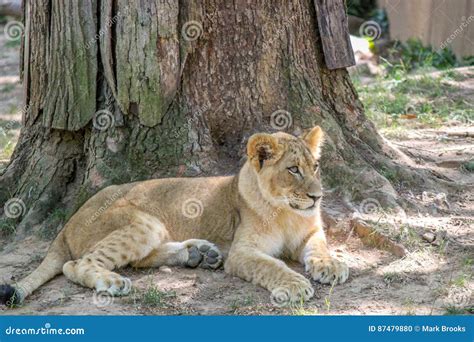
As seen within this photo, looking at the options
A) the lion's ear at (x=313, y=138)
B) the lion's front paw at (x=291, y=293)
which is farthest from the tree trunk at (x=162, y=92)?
the lion's front paw at (x=291, y=293)

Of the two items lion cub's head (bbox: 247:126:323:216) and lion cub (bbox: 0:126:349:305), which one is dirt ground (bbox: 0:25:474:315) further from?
lion cub's head (bbox: 247:126:323:216)

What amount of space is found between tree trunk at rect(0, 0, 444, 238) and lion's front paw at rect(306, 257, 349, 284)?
977 millimetres

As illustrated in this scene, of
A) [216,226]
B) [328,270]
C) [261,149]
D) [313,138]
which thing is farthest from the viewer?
[216,226]

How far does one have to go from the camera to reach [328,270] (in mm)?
5492

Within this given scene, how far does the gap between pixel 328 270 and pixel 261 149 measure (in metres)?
0.91

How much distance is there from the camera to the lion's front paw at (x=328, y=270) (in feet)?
17.9

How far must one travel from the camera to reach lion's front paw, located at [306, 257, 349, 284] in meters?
5.46

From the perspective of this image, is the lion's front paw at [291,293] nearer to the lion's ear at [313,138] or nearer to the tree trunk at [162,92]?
the lion's ear at [313,138]

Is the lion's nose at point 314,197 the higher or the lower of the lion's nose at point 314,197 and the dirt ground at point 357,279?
the higher

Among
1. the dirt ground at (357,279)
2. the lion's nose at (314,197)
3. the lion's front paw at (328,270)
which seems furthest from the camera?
the lion's nose at (314,197)

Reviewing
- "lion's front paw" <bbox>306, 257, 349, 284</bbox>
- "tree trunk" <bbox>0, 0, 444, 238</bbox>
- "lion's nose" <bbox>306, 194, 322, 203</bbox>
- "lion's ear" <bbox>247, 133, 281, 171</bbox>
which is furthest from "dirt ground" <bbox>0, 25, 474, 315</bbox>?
"lion's ear" <bbox>247, 133, 281, 171</bbox>

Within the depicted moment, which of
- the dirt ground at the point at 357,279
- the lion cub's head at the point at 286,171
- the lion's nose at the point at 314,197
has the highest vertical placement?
the lion cub's head at the point at 286,171

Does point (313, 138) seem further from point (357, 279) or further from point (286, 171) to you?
point (357, 279)

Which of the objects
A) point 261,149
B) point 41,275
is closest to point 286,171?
point 261,149
